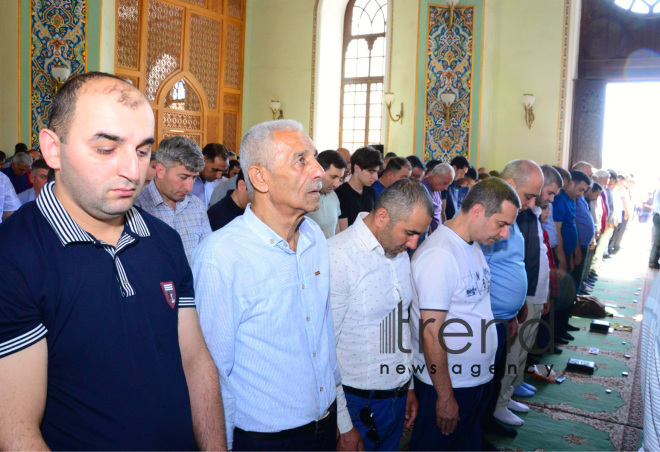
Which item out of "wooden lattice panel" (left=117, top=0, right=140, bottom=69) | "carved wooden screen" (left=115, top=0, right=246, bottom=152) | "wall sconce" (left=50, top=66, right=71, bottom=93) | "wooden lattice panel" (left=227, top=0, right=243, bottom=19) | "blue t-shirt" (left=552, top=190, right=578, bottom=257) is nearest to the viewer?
"blue t-shirt" (left=552, top=190, right=578, bottom=257)

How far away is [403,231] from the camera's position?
7.79ft

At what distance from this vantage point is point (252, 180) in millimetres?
1782

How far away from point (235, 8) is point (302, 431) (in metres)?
11.9

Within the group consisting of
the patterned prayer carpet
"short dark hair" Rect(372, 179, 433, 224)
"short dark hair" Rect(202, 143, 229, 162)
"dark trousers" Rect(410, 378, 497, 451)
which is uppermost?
"short dark hair" Rect(202, 143, 229, 162)

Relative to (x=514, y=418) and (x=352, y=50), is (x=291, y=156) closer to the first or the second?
(x=514, y=418)

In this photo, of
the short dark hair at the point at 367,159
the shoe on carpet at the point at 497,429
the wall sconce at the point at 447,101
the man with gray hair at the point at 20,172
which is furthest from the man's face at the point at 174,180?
the wall sconce at the point at 447,101

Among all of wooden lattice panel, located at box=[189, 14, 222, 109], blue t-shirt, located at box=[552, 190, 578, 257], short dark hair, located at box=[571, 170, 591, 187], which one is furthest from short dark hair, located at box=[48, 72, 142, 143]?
wooden lattice panel, located at box=[189, 14, 222, 109]

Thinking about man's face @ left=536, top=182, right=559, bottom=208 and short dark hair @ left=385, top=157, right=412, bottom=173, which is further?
short dark hair @ left=385, top=157, right=412, bottom=173

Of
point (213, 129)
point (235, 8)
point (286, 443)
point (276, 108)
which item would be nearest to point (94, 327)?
point (286, 443)

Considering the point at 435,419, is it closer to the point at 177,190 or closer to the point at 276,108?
the point at 177,190

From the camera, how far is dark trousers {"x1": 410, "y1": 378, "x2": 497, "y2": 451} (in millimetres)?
2584

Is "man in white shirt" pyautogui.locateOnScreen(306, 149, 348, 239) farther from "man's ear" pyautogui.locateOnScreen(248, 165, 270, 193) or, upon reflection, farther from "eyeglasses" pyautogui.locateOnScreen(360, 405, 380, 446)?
"man's ear" pyautogui.locateOnScreen(248, 165, 270, 193)

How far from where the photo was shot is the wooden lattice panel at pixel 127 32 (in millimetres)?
10039

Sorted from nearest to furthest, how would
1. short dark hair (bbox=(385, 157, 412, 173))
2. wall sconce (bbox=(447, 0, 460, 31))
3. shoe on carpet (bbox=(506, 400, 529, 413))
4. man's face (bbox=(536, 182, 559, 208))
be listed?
shoe on carpet (bbox=(506, 400, 529, 413))
man's face (bbox=(536, 182, 559, 208))
short dark hair (bbox=(385, 157, 412, 173))
wall sconce (bbox=(447, 0, 460, 31))
